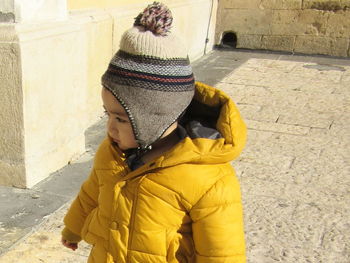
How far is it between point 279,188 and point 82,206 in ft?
6.83

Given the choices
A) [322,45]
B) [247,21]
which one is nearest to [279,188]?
[322,45]

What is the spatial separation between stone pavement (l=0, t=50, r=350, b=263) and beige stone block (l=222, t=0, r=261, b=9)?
3141mm

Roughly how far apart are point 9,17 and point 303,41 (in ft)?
23.4

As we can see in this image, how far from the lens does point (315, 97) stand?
6.33 m

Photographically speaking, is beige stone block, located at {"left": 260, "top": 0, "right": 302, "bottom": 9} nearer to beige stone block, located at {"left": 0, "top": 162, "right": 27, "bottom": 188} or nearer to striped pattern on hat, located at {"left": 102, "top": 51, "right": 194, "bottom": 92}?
beige stone block, located at {"left": 0, "top": 162, "right": 27, "bottom": 188}

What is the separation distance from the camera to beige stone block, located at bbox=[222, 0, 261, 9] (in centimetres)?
948

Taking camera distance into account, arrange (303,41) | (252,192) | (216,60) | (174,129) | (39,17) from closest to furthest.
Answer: (174,129), (39,17), (252,192), (216,60), (303,41)

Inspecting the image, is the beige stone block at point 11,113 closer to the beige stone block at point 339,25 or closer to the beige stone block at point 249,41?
the beige stone block at point 249,41

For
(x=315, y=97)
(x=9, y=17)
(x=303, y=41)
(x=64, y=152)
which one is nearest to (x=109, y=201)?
(x=9, y=17)

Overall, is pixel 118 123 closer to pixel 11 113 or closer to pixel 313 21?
pixel 11 113

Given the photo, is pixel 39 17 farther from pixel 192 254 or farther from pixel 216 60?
pixel 216 60

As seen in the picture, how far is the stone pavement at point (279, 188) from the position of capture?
288 cm

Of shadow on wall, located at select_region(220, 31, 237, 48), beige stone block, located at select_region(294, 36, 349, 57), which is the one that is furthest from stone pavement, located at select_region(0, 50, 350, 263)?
shadow on wall, located at select_region(220, 31, 237, 48)

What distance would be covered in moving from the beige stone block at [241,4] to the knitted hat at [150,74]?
8.26 metres
